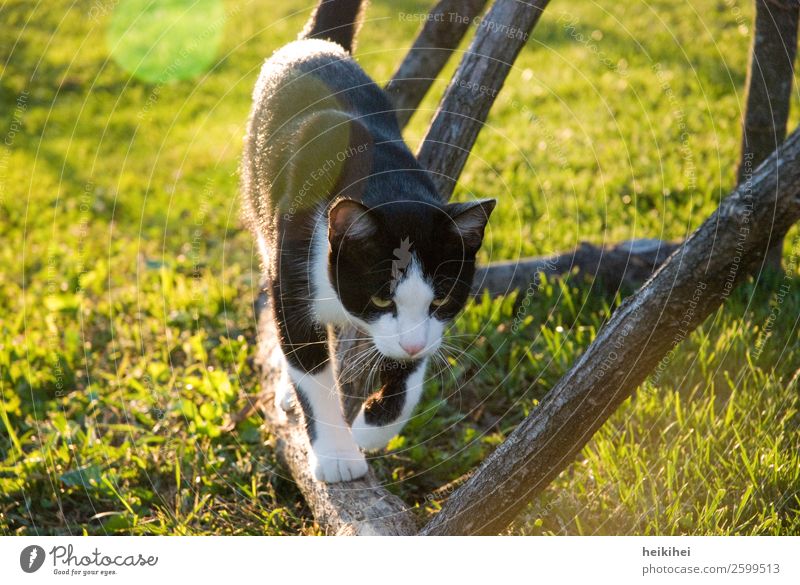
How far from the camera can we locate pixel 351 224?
230 centimetres

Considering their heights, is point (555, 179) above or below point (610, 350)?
below

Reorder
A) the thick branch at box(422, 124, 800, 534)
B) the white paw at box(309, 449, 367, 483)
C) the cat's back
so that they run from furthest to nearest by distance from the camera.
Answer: the cat's back < the white paw at box(309, 449, 367, 483) < the thick branch at box(422, 124, 800, 534)

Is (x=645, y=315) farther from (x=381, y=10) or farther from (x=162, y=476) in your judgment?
(x=381, y=10)

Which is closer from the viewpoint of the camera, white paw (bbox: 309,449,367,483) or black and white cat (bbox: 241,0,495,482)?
black and white cat (bbox: 241,0,495,482)

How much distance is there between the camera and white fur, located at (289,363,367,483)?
2674 millimetres

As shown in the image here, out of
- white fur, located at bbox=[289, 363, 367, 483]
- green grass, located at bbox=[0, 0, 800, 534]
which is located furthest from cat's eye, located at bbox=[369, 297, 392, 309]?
green grass, located at bbox=[0, 0, 800, 534]

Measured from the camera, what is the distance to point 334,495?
2.61 meters

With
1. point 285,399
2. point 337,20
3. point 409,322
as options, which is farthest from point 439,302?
point 337,20

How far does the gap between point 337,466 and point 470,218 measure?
0.96 m

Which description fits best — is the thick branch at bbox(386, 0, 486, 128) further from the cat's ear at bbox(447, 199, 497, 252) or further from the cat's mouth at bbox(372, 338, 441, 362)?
the cat's mouth at bbox(372, 338, 441, 362)

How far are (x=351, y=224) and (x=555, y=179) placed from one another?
3.02m

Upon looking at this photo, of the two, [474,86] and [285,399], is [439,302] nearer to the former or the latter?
[285,399]

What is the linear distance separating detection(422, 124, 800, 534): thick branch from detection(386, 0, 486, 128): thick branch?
1.85 m
